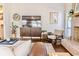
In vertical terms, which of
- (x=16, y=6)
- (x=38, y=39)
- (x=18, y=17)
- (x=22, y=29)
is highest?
(x=16, y=6)

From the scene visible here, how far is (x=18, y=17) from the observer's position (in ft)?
30.3

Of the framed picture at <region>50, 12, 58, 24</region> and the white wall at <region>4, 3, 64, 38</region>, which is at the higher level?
the white wall at <region>4, 3, 64, 38</region>

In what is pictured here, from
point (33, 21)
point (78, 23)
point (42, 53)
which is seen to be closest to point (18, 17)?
point (33, 21)

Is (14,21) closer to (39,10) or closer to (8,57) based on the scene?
(39,10)

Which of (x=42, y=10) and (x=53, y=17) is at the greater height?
(x=42, y=10)

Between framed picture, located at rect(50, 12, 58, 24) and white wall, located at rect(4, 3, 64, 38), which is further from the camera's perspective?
framed picture, located at rect(50, 12, 58, 24)

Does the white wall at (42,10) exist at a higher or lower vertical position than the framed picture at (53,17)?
higher

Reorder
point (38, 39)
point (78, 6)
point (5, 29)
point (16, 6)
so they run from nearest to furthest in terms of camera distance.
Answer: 1. point (78, 6)
2. point (5, 29)
3. point (38, 39)
4. point (16, 6)

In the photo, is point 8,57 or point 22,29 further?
point 22,29

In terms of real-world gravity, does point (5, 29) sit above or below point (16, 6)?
below

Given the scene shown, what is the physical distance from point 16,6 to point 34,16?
4.07 feet

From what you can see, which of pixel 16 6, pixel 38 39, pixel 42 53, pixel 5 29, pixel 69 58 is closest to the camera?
pixel 69 58

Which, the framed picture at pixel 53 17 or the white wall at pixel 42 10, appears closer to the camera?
the white wall at pixel 42 10

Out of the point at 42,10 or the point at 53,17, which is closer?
the point at 42,10
